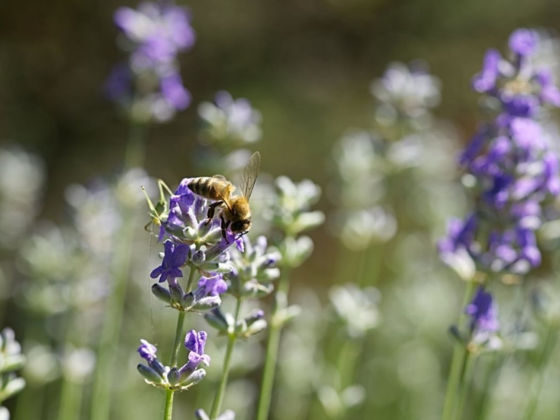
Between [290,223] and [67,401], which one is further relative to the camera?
[67,401]

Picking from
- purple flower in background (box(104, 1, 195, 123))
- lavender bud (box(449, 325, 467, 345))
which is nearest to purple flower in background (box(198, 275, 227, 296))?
lavender bud (box(449, 325, 467, 345))

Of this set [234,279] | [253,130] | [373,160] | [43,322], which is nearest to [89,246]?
[43,322]

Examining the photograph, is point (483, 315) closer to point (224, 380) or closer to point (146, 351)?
point (224, 380)

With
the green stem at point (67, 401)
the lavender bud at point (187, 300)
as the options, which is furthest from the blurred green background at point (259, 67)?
the lavender bud at point (187, 300)

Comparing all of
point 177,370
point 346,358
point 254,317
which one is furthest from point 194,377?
point 346,358

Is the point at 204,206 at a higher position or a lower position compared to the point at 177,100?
lower

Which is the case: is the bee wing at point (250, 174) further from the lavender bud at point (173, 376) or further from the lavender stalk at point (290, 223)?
the lavender bud at point (173, 376)

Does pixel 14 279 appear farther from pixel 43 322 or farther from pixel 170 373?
pixel 170 373

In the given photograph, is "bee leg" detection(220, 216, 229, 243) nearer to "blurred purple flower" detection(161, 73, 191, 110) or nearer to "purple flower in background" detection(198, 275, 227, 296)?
"purple flower in background" detection(198, 275, 227, 296)
